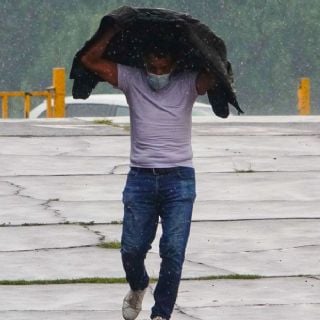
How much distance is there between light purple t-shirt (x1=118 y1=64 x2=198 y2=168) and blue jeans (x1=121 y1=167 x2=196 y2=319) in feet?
0.25

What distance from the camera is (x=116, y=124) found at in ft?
72.8

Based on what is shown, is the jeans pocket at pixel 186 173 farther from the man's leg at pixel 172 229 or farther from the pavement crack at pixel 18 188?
the pavement crack at pixel 18 188

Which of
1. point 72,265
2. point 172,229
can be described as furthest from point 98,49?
point 72,265

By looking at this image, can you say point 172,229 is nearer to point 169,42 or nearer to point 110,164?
point 169,42

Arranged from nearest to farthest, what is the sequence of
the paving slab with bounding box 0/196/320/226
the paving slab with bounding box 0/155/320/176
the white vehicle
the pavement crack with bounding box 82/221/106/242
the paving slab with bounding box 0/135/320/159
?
the pavement crack with bounding box 82/221/106/242 < the paving slab with bounding box 0/196/320/226 < the paving slab with bounding box 0/155/320/176 < the paving slab with bounding box 0/135/320/159 < the white vehicle

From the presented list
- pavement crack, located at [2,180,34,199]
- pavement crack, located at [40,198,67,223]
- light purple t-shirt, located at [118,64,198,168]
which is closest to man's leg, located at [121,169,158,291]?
light purple t-shirt, located at [118,64,198,168]

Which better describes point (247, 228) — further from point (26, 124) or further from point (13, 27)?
point (13, 27)

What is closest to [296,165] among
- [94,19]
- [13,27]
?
Answer: [94,19]

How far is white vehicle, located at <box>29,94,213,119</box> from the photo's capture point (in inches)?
1233

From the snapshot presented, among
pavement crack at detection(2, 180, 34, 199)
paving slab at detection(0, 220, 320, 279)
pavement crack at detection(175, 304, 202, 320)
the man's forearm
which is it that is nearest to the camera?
the man's forearm

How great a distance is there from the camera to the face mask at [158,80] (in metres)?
8.11

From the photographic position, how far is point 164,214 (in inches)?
323

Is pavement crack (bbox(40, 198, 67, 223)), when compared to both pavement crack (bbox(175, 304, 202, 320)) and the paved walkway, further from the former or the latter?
pavement crack (bbox(175, 304, 202, 320))

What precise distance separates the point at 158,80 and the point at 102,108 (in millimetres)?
24122
